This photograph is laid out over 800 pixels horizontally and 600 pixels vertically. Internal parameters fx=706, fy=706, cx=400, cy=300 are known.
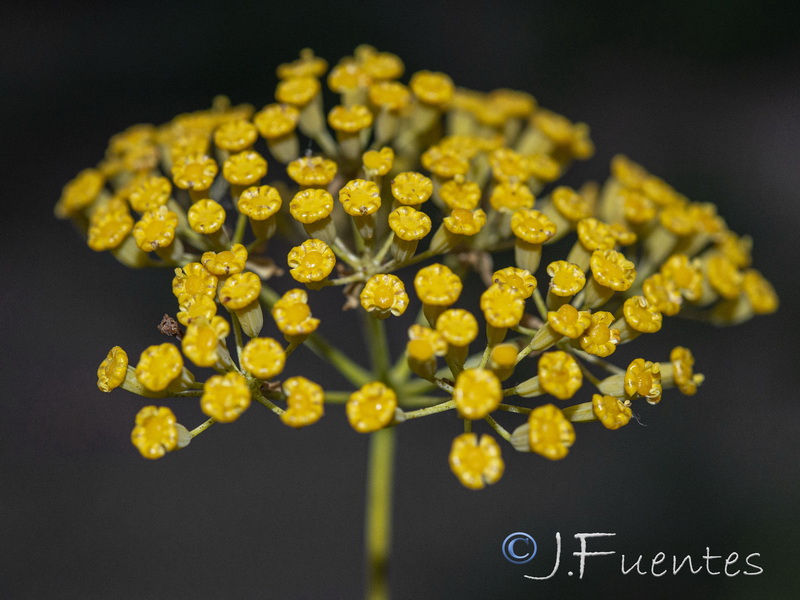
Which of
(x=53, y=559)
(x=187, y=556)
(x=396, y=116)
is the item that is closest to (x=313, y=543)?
(x=187, y=556)

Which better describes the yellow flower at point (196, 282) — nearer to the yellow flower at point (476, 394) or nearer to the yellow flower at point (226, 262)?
the yellow flower at point (226, 262)

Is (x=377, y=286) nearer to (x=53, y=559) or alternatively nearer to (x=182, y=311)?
(x=182, y=311)

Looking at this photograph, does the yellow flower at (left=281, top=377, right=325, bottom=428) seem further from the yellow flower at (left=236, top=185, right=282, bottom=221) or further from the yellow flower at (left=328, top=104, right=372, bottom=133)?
the yellow flower at (left=328, top=104, right=372, bottom=133)

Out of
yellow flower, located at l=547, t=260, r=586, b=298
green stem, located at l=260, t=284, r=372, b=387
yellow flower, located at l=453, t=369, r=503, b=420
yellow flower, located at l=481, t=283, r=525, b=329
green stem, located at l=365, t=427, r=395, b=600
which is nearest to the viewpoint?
yellow flower, located at l=453, t=369, r=503, b=420

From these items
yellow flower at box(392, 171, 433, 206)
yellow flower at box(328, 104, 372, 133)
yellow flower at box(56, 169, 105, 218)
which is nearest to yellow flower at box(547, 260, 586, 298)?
yellow flower at box(392, 171, 433, 206)

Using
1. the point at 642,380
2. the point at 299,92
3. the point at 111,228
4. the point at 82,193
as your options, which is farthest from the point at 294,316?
the point at 82,193

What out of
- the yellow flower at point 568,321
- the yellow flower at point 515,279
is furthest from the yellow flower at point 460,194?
the yellow flower at point 568,321

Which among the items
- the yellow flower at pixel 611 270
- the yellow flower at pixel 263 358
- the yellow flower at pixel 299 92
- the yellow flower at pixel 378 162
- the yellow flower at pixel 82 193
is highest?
the yellow flower at pixel 299 92
